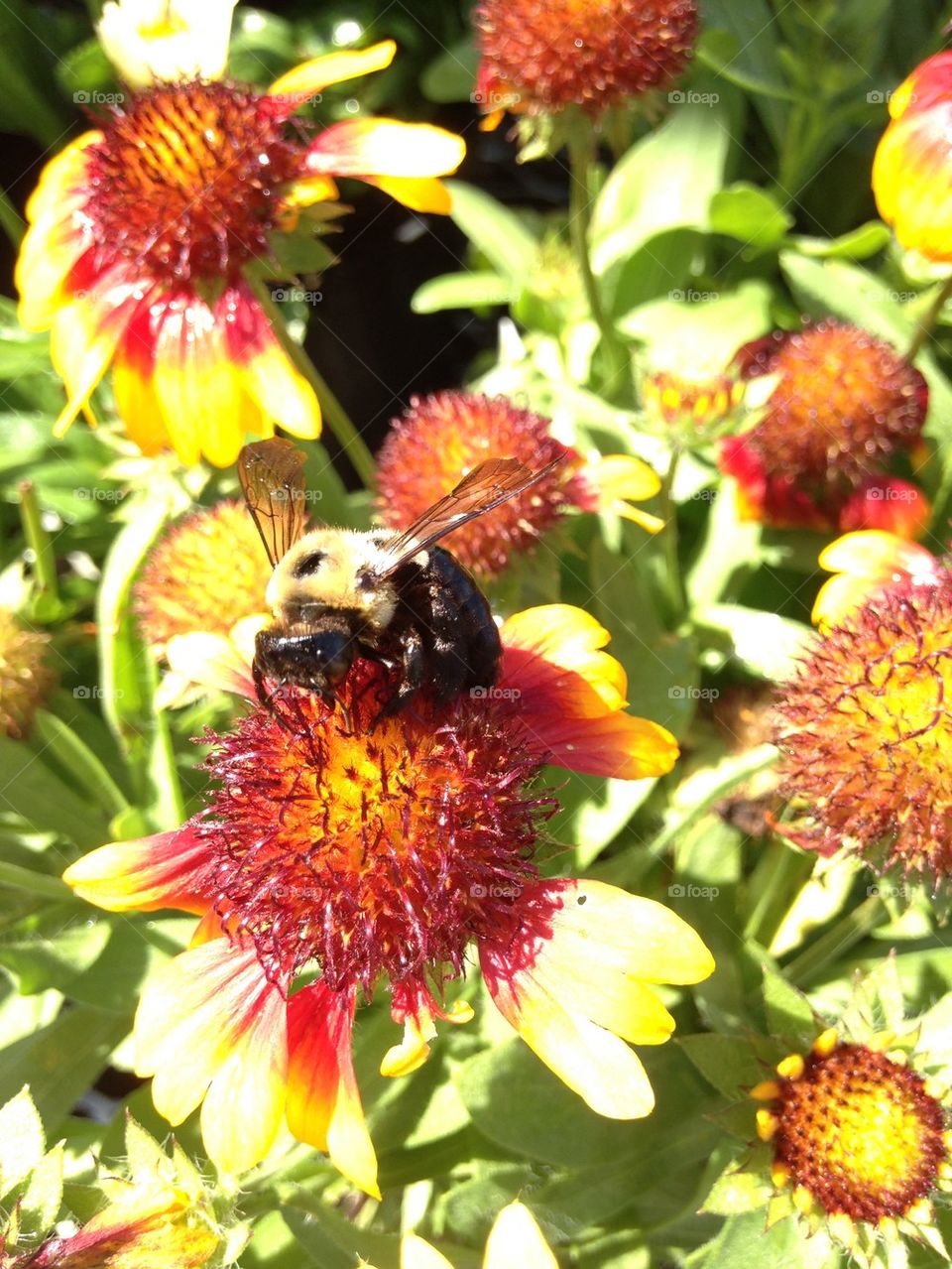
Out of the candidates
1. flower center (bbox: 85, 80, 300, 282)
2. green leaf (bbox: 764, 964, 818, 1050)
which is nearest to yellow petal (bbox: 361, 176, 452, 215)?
flower center (bbox: 85, 80, 300, 282)

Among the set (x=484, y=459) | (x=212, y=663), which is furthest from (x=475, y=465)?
(x=212, y=663)

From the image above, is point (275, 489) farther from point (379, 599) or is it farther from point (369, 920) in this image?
point (369, 920)

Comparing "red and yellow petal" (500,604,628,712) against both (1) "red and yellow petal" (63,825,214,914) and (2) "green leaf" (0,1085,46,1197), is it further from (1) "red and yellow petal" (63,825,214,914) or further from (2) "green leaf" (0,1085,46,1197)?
(2) "green leaf" (0,1085,46,1197)

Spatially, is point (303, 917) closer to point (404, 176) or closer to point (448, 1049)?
point (448, 1049)

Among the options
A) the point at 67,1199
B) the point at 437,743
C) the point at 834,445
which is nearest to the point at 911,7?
the point at 834,445

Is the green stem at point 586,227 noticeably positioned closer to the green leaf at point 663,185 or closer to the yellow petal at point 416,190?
the green leaf at point 663,185
